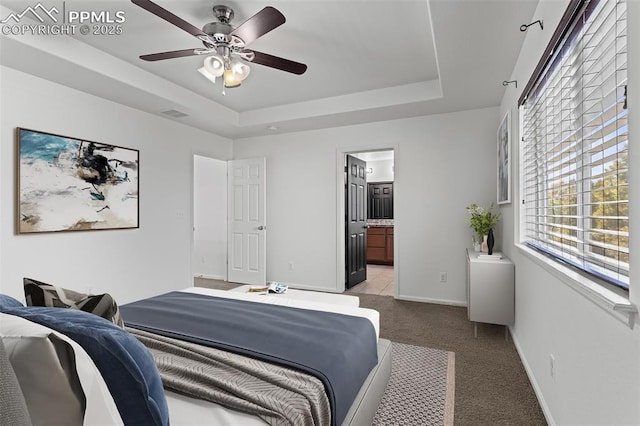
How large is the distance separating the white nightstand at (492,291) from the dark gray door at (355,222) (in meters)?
2.22

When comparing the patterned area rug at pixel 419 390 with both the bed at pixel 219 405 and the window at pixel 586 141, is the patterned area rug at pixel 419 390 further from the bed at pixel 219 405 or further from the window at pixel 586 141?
the window at pixel 586 141

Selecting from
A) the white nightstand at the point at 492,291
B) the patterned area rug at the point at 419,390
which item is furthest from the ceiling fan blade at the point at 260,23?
the white nightstand at the point at 492,291

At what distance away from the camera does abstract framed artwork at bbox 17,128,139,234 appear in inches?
115

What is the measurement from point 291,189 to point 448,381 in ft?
11.6

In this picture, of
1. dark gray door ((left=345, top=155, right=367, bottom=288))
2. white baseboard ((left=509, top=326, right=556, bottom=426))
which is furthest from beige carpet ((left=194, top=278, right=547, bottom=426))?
dark gray door ((left=345, top=155, right=367, bottom=288))

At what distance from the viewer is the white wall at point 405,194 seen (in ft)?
13.5

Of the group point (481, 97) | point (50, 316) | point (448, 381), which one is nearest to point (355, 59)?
point (481, 97)

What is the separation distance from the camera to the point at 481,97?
3617 millimetres

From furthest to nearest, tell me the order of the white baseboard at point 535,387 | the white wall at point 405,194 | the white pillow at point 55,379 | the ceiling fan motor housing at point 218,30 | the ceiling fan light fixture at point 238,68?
the white wall at point 405,194
the ceiling fan light fixture at point 238,68
the ceiling fan motor housing at point 218,30
the white baseboard at point 535,387
the white pillow at point 55,379

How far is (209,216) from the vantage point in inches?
243

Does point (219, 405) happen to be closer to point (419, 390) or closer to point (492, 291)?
point (419, 390)

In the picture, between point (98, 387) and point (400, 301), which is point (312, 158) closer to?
point (400, 301)

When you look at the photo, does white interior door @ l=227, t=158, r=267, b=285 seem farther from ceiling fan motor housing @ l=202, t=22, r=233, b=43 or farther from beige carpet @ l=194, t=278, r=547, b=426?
ceiling fan motor housing @ l=202, t=22, r=233, b=43

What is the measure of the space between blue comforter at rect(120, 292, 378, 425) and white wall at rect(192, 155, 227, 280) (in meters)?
3.82
